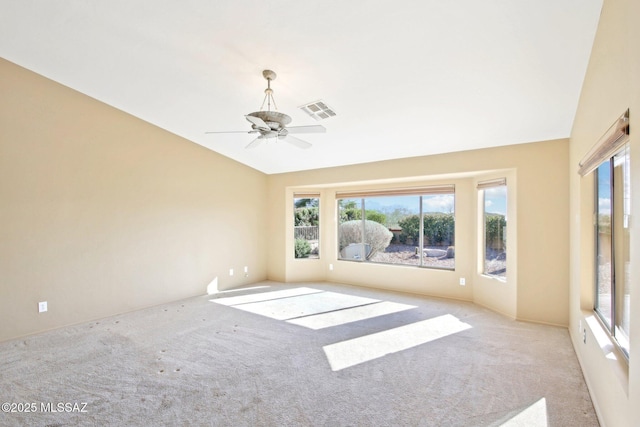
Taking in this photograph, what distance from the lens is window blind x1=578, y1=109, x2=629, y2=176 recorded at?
5.23 ft

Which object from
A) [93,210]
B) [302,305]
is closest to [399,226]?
[302,305]

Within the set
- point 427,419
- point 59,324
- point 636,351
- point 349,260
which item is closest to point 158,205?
point 59,324

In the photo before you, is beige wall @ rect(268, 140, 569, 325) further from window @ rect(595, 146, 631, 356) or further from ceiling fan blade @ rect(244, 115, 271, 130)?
ceiling fan blade @ rect(244, 115, 271, 130)

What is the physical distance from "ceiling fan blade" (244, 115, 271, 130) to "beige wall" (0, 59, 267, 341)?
2.75 m

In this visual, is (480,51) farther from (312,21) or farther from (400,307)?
(400,307)

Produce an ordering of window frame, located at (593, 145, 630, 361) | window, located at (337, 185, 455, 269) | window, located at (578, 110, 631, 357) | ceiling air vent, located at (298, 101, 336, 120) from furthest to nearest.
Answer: window, located at (337, 185, 455, 269), ceiling air vent, located at (298, 101, 336, 120), window frame, located at (593, 145, 630, 361), window, located at (578, 110, 631, 357)

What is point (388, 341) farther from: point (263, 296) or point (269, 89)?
point (269, 89)

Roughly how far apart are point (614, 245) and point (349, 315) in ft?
9.57

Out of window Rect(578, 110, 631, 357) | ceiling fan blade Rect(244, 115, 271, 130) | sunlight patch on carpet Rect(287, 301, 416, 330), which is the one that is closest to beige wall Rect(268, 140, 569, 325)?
sunlight patch on carpet Rect(287, 301, 416, 330)

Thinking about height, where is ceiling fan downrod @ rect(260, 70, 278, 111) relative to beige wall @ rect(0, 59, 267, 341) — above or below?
above

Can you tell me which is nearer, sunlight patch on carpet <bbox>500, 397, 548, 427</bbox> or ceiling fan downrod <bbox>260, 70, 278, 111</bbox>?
sunlight patch on carpet <bbox>500, 397, 548, 427</bbox>

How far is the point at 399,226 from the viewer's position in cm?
569

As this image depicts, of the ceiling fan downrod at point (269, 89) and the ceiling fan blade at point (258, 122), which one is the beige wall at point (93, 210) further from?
the ceiling fan blade at point (258, 122)

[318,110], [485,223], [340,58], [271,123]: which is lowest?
[485,223]
